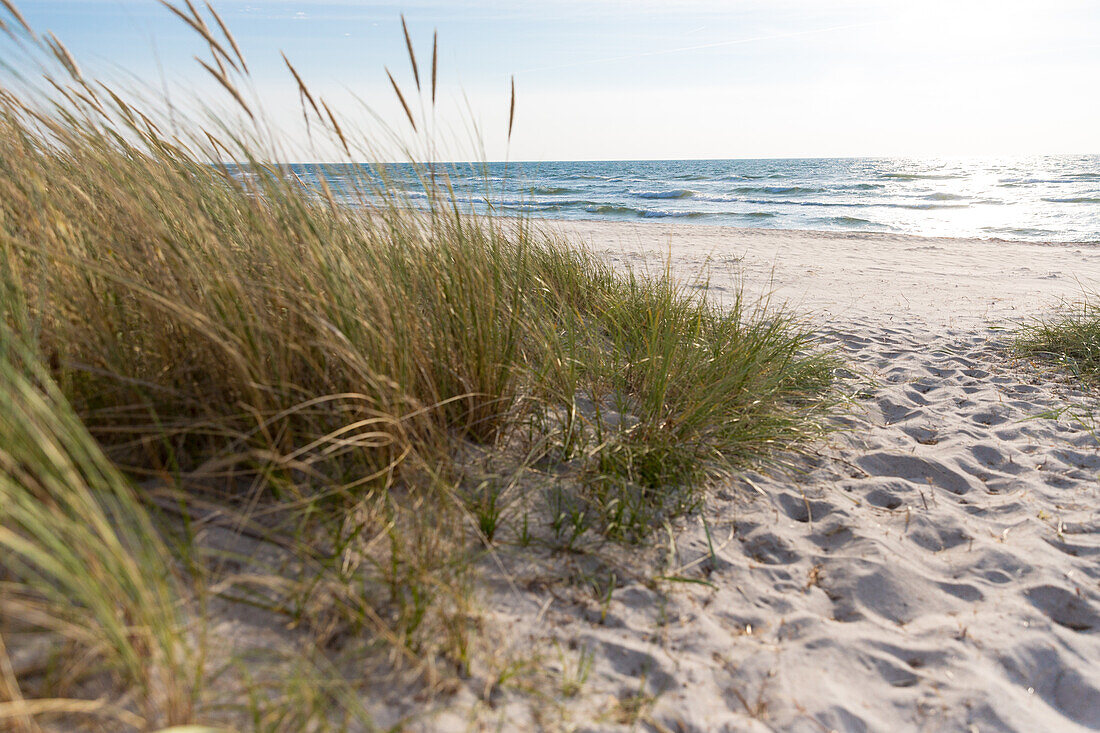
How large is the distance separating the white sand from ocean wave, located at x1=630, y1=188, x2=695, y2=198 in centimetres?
1963

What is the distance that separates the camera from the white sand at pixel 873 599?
138cm

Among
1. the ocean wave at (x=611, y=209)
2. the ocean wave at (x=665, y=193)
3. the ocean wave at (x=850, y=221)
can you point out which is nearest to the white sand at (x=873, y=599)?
the ocean wave at (x=850, y=221)

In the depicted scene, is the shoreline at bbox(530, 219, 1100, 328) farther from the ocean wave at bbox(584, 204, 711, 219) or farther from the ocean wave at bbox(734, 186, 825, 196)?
the ocean wave at bbox(734, 186, 825, 196)

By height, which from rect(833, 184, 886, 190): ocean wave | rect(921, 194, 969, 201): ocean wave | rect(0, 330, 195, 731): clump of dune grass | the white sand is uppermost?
rect(0, 330, 195, 731): clump of dune grass

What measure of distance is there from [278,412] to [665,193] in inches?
891

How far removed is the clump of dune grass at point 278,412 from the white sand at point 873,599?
0.20 m

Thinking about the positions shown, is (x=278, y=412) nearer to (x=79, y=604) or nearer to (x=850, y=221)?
(x=79, y=604)

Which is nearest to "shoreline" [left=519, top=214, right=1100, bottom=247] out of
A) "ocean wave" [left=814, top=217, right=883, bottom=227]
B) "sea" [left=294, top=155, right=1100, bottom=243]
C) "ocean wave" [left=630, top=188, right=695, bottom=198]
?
"sea" [left=294, top=155, right=1100, bottom=243]

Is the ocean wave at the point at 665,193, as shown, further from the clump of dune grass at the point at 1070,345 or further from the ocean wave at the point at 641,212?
the clump of dune grass at the point at 1070,345

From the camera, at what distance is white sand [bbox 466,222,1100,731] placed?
4.52ft

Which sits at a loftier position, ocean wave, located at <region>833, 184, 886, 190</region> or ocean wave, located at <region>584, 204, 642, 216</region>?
ocean wave, located at <region>833, 184, 886, 190</region>

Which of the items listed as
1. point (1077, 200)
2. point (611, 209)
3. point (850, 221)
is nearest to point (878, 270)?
point (850, 221)

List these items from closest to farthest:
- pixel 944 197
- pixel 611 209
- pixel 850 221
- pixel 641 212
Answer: pixel 850 221 < pixel 641 212 < pixel 611 209 < pixel 944 197

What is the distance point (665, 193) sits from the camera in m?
22.6
